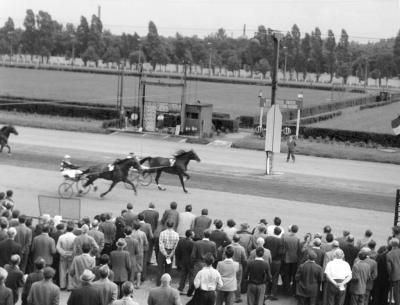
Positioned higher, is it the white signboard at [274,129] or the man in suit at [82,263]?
the white signboard at [274,129]

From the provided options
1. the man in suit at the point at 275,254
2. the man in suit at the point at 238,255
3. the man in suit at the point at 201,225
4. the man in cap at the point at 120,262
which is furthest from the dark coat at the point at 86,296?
the man in suit at the point at 201,225

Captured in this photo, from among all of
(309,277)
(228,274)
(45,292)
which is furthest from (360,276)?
(45,292)

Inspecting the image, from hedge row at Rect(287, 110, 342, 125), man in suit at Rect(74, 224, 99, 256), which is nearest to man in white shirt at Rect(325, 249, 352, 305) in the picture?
man in suit at Rect(74, 224, 99, 256)

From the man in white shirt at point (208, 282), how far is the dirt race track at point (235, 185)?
7.38 ft

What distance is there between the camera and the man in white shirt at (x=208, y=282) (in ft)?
41.4

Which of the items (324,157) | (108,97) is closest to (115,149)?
(324,157)

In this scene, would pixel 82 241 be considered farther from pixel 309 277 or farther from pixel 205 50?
pixel 205 50

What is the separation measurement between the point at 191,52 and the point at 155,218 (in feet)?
534

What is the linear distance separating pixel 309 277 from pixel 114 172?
12.3 meters

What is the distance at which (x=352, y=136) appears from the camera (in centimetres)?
4641

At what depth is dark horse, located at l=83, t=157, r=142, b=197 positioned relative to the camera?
2458 cm

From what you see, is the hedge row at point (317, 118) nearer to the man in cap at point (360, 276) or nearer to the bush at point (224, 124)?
the bush at point (224, 124)

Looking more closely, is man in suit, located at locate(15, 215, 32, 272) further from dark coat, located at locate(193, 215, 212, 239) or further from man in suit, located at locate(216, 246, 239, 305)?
man in suit, located at locate(216, 246, 239, 305)

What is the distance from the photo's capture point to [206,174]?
32.0 meters
